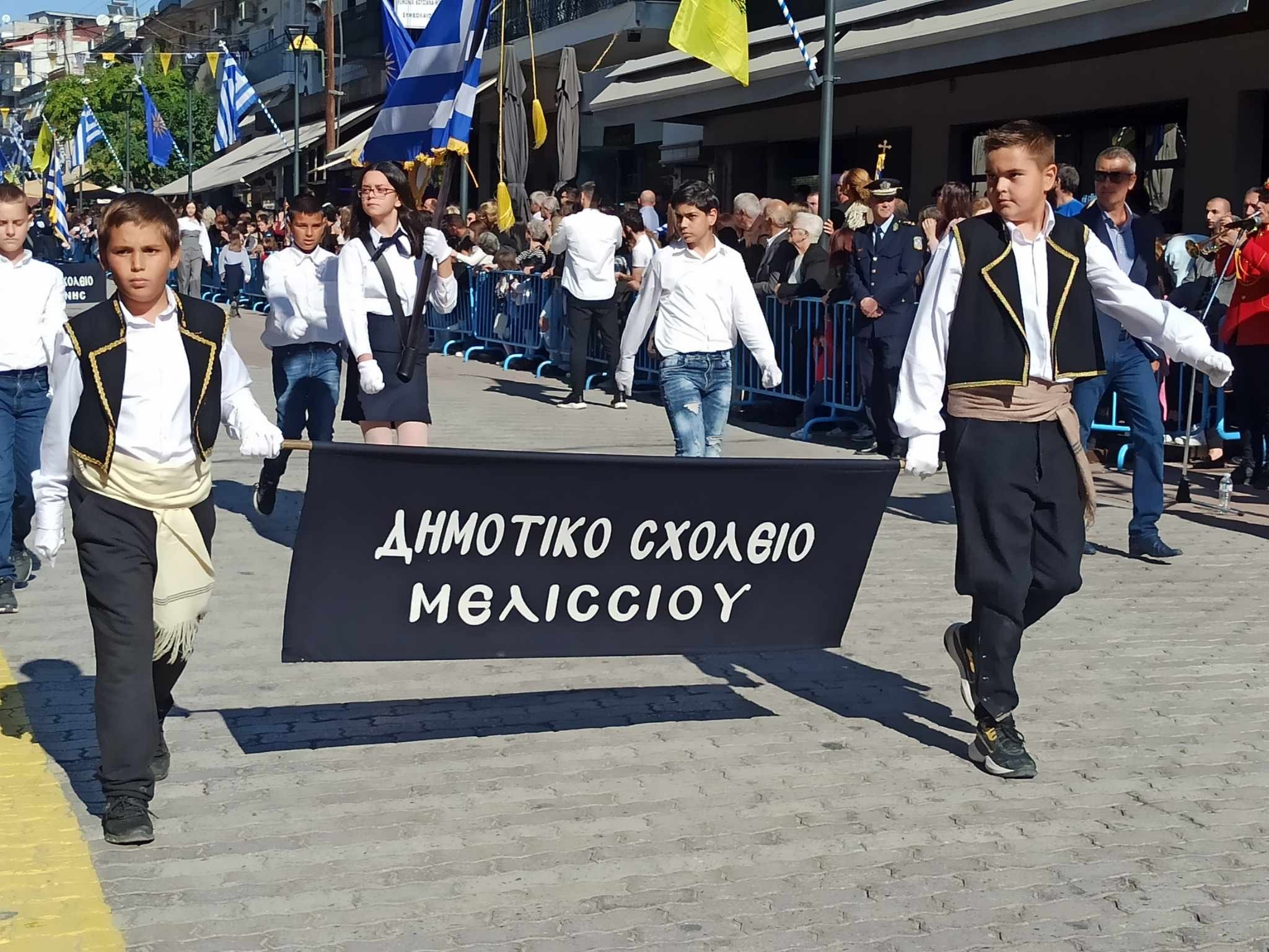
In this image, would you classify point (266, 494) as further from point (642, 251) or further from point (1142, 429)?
point (642, 251)

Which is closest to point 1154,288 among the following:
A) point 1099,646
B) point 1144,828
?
point 1099,646

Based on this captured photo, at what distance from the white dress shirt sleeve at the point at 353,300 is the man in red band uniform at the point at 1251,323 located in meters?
5.55

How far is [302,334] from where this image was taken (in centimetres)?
945

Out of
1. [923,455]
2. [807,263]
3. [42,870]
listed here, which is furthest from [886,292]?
[42,870]

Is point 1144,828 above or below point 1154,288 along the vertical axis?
below

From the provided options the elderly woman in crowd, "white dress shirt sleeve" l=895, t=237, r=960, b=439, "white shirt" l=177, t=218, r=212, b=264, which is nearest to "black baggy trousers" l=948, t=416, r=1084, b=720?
"white dress shirt sleeve" l=895, t=237, r=960, b=439

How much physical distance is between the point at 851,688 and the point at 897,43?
445 inches

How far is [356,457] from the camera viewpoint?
4.86 meters

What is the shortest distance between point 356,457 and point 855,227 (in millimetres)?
8715

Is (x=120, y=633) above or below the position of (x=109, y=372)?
below

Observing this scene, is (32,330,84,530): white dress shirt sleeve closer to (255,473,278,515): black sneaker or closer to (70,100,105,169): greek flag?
(255,473,278,515): black sneaker

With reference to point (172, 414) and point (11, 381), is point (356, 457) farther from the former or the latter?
point (11, 381)

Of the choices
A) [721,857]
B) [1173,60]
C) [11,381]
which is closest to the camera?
[721,857]

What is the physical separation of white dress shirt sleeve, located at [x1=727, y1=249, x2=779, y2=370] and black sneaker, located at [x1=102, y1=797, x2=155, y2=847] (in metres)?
4.46
